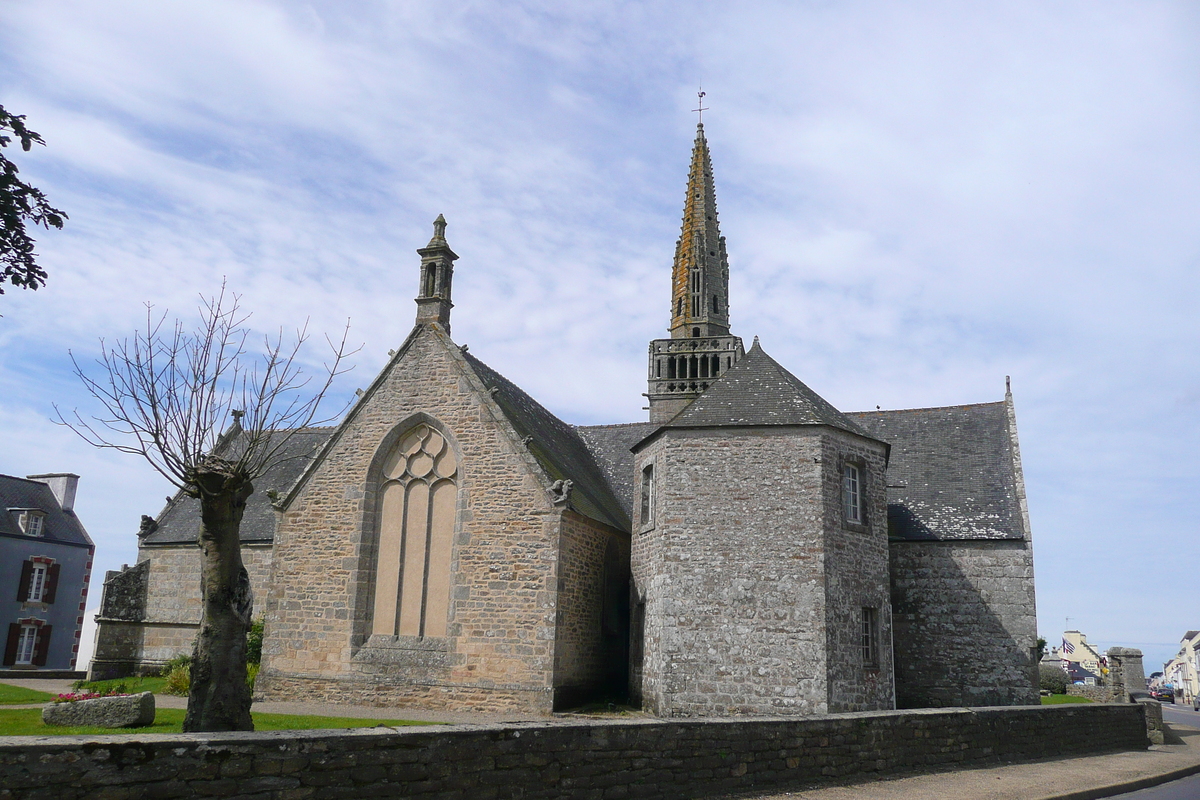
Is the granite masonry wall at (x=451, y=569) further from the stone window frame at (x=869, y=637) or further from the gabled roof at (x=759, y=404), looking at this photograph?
the stone window frame at (x=869, y=637)

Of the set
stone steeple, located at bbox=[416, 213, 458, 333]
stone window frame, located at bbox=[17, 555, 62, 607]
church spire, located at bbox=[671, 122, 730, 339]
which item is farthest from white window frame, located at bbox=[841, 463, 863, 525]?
stone window frame, located at bbox=[17, 555, 62, 607]

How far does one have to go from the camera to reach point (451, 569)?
62.1 feet

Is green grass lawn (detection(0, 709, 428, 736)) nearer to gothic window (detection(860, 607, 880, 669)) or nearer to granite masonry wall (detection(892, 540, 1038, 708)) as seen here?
gothic window (detection(860, 607, 880, 669))

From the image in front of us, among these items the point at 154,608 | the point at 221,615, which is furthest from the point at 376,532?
the point at 154,608

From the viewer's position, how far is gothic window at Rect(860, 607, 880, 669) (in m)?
18.0

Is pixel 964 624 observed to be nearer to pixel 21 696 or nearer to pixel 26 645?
pixel 21 696

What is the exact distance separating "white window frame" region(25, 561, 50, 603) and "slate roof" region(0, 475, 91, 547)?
4.07 ft

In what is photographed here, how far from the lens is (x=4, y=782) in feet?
18.3

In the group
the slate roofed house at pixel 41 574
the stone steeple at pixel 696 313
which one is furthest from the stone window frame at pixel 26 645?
the stone steeple at pixel 696 313

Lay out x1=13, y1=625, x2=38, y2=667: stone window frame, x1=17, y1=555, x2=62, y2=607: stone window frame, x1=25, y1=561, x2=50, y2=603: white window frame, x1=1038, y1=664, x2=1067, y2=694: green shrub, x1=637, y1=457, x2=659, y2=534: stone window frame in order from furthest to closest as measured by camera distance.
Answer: x1=1038, y1=664, x2=1067, y2=694: green shrub < x1=25, y1=561, x2=50, y2=603: white window frame < x1=17, y1=555, x2=62, y2=607: stone window frame < x1=13, y1=625, x2=38, y2=667: stone window frame < x1=637, y1=457, x2=659, y2=534: stone window frame

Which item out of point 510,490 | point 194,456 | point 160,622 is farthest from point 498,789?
point 160,622

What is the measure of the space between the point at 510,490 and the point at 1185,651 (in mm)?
109943

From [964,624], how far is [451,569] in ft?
42.5

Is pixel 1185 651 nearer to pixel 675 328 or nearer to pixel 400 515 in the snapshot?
pixel 675 328
